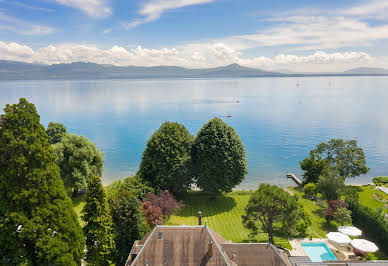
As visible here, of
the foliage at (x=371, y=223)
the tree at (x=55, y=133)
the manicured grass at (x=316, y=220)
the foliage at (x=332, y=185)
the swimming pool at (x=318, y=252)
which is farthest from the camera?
the tree at (x=55, y=133)

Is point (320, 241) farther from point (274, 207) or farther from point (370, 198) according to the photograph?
point (370, 198)

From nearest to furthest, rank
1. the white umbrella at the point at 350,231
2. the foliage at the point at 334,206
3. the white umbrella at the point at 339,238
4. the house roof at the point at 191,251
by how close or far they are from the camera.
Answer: the house roof at the point at 191,251, the white umbrella at the point at 339,238, the white umbrella at the point at 350,231, the foliage at the point at 334,206

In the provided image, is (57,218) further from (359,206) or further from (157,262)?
(359,206)

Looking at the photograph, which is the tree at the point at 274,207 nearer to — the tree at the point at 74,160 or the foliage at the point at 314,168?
the foliage at the point at 314,168

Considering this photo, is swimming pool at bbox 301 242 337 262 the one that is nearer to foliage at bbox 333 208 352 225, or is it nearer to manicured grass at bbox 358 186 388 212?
foliage at bbox 333 208 352 225

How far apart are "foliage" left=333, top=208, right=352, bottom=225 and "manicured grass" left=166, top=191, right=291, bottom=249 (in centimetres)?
742

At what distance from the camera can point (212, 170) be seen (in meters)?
38.0

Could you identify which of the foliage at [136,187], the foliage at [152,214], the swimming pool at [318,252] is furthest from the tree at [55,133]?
the swimming pool at [318,252]

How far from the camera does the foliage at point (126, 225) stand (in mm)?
25547

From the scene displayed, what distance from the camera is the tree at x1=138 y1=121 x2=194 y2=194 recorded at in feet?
121

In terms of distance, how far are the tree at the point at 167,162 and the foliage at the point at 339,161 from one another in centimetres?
2302

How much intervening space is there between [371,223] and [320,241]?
20.7ft

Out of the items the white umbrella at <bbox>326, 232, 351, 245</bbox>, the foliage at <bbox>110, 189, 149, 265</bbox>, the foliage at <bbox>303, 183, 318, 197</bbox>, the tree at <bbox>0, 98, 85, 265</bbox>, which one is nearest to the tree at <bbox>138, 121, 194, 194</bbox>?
the foliage at <bbox>110, 189, 149, 265</bbox>

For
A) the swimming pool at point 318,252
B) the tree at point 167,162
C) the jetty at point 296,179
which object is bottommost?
the swimming pool at point 318,252
